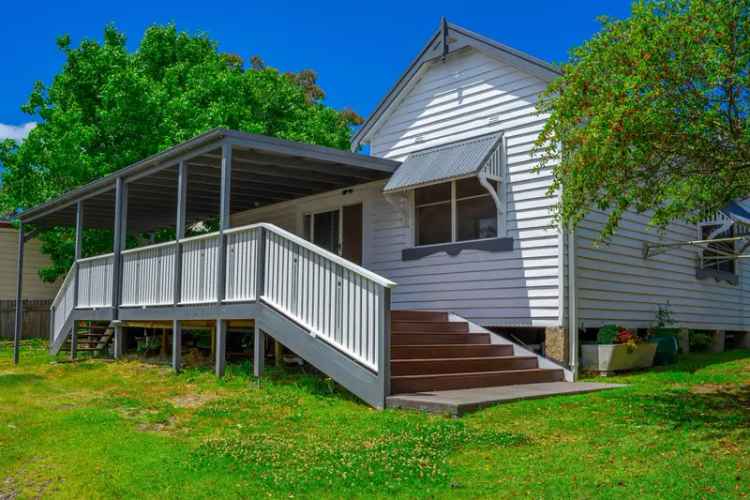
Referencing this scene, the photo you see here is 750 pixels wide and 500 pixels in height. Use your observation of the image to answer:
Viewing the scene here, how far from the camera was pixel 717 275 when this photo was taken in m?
15.9

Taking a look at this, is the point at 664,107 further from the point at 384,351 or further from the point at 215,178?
the point at 215,178

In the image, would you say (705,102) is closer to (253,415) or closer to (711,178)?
(711,178)

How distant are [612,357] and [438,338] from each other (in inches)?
107

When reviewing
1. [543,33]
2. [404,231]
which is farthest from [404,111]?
[543,33]

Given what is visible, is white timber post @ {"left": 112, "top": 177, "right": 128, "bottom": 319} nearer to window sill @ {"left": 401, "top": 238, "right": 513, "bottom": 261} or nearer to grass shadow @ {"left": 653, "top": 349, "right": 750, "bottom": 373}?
window sill @ {"left": 401, "top": 238, "right": 513, "bottom": 261}

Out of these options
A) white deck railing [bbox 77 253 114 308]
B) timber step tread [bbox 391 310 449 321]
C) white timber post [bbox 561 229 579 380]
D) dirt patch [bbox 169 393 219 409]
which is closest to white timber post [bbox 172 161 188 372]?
dirt patch [bbox 169 393 219 409]

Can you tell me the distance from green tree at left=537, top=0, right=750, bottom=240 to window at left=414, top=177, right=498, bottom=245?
13.8 ft

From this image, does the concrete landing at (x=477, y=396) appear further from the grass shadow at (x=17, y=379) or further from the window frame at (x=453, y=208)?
the grass shadow at (x=17, y=379)

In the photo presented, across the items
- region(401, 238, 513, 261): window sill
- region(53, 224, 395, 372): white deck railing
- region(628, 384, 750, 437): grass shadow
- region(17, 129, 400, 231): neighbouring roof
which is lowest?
region(628, 384, 750, 437): grass shadow

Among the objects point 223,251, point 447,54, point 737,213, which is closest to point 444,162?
point 447,54

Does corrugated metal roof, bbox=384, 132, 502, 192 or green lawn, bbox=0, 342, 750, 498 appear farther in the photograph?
corrugated metal roof, bbox=384, 132, 502, 192

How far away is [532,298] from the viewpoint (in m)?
11.3

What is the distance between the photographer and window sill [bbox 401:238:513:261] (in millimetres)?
11742

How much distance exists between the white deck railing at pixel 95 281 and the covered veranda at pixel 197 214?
22 millimetres
